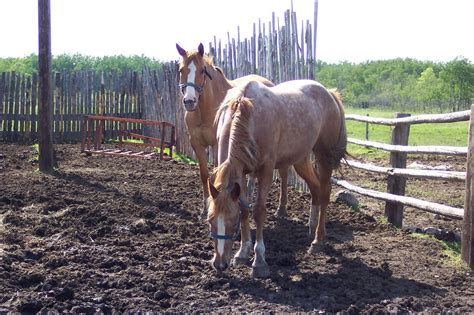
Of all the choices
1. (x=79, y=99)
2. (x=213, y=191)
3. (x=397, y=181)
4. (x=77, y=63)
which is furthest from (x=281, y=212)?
(x=77, y=63)

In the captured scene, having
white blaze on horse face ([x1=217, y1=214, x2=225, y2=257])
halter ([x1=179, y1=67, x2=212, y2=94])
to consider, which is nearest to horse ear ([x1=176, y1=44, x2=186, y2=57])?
halter ([x1=179, y1=67, x2=212, y2=94])

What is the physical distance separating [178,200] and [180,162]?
4748mm

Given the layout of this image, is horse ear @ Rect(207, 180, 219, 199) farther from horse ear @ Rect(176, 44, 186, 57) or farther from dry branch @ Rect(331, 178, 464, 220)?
horse ear @ Rect(176, 44, 186, 57)

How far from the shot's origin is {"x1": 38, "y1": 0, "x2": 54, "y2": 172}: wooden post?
1163 cm

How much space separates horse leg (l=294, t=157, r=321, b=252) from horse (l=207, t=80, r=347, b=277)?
0.04ft

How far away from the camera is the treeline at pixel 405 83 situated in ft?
198

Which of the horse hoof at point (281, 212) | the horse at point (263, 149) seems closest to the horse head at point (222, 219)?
the horse at point (263, 149)

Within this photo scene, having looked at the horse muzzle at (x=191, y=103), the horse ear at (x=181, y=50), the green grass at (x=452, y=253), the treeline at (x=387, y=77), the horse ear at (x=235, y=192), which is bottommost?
the green grass at (x=452, y=253)

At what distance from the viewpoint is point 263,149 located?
5.82 m

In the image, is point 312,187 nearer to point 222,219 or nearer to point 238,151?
point 238,151

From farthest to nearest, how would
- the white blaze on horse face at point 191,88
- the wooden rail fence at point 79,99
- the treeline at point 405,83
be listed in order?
the treeline at point 405,83 → the wooden rail fence at point 79,99 → the white blaze on horse face at point 191,88

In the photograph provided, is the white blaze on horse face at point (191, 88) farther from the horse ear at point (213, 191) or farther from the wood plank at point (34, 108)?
the wood plank at point (34, 108)

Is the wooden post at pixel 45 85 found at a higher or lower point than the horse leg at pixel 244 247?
higher

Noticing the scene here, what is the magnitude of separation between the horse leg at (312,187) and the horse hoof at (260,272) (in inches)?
Answer: 65.9
